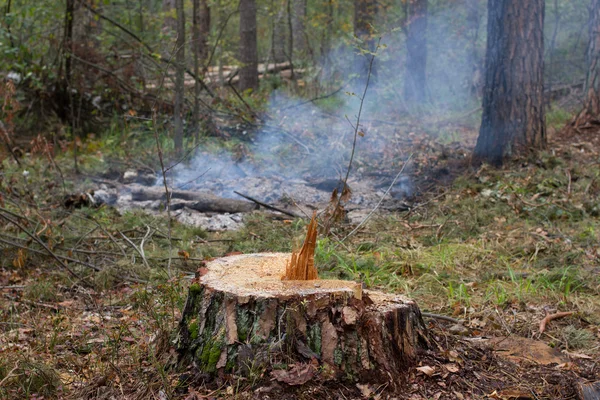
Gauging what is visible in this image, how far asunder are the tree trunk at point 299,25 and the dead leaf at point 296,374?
45.5 feet

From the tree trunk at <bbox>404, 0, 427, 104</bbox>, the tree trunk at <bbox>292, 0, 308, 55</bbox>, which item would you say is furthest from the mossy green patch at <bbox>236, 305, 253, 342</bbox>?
the tree trunk at <bbox>292, 0, 308, 55</bbox>

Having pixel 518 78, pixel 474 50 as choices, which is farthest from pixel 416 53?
pixel 518 78

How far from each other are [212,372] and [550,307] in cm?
232

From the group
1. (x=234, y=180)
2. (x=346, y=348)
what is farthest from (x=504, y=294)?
(x=234, y=180)

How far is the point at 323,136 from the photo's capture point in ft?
30.7

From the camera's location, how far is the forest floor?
2.62 meters

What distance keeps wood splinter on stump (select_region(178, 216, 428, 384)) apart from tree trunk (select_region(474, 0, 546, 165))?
5.07m

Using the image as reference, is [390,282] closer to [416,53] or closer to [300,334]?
[300,334]

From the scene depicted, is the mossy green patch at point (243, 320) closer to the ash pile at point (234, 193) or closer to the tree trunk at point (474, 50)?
the ash pile at point (234, 193)

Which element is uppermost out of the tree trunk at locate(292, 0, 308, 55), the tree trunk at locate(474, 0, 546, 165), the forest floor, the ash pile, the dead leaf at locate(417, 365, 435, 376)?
the tree trunk at locate(292, 0, 308, 55)

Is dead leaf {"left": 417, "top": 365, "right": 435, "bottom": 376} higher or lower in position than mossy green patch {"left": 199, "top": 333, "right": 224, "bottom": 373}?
lower

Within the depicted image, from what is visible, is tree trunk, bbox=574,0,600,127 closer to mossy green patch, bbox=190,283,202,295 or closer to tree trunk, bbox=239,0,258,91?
tree trunk, bbox=239,0,258,91

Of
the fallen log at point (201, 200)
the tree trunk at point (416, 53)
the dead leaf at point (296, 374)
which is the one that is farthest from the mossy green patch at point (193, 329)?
the tree trunk at point (416, 53)

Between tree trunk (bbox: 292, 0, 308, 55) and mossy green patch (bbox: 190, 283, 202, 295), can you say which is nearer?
mossy green patch (bbox: 190, 283, 202, 295)
